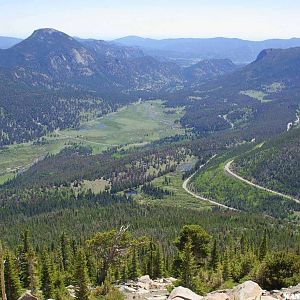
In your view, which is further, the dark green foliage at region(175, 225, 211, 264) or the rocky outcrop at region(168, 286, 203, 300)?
the dark green foliage at region(175, 225, 211, 264)

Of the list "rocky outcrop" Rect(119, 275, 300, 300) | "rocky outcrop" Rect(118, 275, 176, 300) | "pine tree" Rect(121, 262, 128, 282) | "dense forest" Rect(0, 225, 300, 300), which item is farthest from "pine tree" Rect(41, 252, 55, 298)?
"rocky outcrop" Rect(119, 275, 300, 300)

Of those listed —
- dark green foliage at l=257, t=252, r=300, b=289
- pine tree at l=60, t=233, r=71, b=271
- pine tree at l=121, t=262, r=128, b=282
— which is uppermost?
dark green foliage at l=257, t=252, r=300, b=289

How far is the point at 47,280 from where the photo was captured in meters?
90.6

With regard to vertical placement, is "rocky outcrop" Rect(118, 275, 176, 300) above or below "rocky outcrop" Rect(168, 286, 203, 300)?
below

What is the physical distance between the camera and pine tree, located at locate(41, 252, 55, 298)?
287ft

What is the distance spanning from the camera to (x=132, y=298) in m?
75.0

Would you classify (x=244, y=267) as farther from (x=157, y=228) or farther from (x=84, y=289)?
(x=157, y=228)

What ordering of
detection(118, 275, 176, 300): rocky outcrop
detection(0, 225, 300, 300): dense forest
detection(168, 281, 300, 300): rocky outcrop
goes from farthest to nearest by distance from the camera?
detection(118, 275, 176, 300): rocky outcrop < detection(0, 225, 300, 300): dense forest < detection(168, 281, 300, 300): rocky outcrop

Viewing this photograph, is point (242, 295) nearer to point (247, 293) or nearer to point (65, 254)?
point (247, 293)

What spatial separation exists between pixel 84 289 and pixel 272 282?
89.4 feet

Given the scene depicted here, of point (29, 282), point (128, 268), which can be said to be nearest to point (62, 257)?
point (128, 268)

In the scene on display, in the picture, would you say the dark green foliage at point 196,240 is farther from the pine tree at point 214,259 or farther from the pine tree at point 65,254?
the pine tree at point 65,254

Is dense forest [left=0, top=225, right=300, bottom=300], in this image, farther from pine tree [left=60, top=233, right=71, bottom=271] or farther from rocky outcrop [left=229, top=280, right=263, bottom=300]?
rocky outcrop [left=229, top=280, right=263, bottom=300]

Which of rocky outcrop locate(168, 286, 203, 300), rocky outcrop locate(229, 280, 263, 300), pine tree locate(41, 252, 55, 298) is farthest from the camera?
pine tree locate(41, 252, 55, 298)
